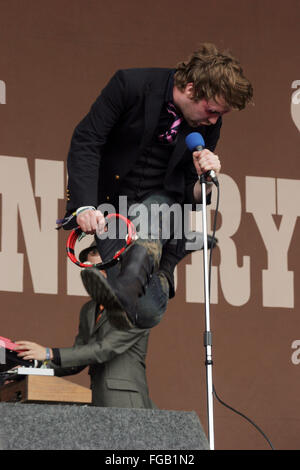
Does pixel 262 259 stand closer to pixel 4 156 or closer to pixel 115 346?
pixel 4 156

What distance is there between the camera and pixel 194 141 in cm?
278

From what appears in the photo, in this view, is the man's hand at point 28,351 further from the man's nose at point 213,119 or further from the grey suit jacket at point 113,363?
the man's nose at point 213,119

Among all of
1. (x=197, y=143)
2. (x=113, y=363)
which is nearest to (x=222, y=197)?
(x=113, y=363)

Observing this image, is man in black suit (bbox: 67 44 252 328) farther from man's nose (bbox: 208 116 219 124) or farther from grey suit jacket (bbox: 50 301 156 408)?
grey suit jacket (bbox: 50 301 156 408)

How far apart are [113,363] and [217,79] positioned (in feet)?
4.14

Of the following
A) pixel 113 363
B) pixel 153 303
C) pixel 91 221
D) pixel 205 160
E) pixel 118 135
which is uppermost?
pixel 118 135

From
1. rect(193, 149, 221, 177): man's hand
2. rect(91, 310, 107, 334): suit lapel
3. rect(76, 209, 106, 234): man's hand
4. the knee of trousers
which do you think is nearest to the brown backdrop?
rect(91, 310, 107, 334): suit lapel

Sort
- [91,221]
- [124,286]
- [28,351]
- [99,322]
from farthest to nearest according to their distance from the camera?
[99,322], [28,351], [91,221], [124,286]

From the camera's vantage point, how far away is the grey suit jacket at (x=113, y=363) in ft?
10.9

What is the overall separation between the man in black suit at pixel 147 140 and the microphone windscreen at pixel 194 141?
28 millimetres

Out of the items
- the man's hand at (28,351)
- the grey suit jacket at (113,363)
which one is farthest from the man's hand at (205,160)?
the man's hand at (28,351)

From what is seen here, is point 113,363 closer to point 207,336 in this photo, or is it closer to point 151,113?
point 207,336

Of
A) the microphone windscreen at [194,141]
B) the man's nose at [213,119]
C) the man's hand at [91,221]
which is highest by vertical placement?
the man's nose at [213,119]

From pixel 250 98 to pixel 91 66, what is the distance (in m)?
2.66
